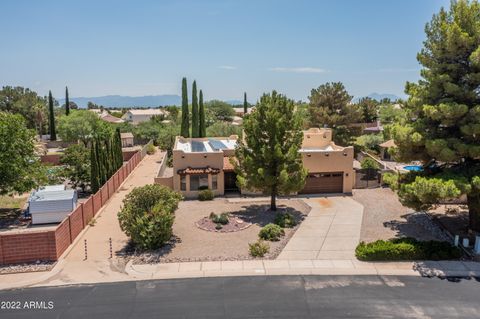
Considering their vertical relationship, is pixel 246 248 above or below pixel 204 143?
below

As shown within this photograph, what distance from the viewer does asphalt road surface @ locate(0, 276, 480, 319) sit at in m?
14.6

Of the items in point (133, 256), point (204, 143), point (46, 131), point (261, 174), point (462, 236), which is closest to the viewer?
point (133, 256)

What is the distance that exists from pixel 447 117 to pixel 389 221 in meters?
8.11

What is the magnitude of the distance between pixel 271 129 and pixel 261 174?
3.04 metres

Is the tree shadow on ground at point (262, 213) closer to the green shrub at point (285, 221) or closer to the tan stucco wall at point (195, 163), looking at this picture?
the green shrub at point (285, 221)

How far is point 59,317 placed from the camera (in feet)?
47.1

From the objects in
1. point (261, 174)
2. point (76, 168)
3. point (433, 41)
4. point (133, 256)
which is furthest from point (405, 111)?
point (76, 168)

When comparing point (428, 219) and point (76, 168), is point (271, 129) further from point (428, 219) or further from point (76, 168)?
point (76, 168)

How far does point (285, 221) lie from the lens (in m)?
24.6

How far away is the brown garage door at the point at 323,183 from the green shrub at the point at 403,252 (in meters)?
13.4

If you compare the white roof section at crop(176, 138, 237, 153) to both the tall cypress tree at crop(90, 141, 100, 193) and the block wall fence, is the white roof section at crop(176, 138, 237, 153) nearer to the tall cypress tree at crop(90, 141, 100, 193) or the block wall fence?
the tall cypress tree at crop(90, 141, 100, 193)

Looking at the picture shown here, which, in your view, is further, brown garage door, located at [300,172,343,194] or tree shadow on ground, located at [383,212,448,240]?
brown garage door, located at [300,172,343,194]

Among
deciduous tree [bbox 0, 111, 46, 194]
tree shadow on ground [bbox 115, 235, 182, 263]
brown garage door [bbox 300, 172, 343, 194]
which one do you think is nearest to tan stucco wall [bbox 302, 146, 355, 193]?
brown garage door [bbox 300, 172, 343, 194]

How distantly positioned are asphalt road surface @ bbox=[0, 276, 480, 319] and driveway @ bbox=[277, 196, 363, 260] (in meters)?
2.68
